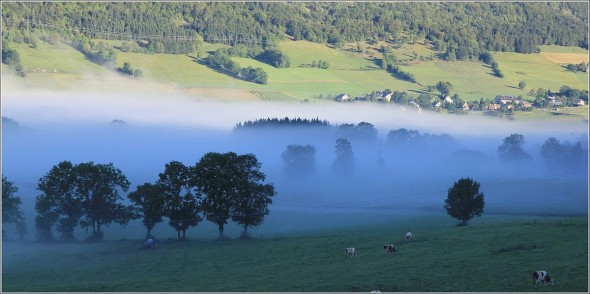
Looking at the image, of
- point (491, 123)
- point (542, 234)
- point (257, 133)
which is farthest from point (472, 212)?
point (491, 123)

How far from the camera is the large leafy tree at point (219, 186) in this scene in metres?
88.0

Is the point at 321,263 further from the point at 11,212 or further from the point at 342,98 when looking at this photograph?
the point at 342,98

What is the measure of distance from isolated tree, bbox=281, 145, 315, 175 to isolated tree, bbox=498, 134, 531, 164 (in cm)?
3407

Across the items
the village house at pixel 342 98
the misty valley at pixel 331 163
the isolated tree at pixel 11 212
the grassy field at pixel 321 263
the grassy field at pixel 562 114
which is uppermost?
the village house at pixel 342 98

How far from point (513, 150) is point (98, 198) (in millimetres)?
97586

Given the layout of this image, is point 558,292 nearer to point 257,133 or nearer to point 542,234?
point 542,234

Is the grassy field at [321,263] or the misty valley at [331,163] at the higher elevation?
the misty valley at [331,163]

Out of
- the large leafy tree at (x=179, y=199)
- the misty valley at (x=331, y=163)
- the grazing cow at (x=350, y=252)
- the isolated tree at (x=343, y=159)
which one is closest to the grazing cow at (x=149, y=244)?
the large leafy tree at (x=179, y=199)

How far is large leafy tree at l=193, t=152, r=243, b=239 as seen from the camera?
88000 mm

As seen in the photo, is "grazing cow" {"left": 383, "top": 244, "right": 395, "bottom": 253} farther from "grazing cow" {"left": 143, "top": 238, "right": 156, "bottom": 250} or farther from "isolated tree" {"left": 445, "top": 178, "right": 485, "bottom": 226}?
"isolated tree" {"left": 445, "top": 178, "right": 485, "bottom": 226}

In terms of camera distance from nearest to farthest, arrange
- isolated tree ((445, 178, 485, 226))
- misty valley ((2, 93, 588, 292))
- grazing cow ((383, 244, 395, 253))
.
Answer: misty valley ((2, 93, 588, 292)), grazing cow ((383, 244, 395, 253)), isolated tree ((445, 178, 485, 226))

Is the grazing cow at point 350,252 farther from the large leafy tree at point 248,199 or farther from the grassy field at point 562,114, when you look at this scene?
the grassy field at point 562,114

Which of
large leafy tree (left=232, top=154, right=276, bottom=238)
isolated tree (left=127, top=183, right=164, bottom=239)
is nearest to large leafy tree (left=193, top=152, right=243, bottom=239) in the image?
large leafy tree (left=232, top=154, right=276, bottom=238)

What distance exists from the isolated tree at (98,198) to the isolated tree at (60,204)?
0.55 m
